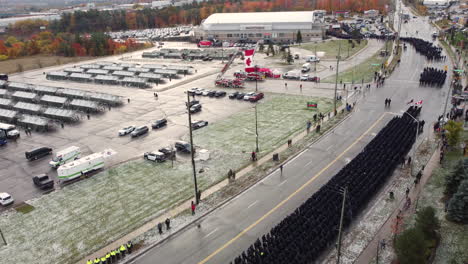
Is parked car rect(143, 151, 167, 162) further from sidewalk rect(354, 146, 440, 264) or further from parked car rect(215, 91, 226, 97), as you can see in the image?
parked car rect(215, 91, 226, 97)

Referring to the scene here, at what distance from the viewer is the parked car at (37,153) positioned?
42.7 m

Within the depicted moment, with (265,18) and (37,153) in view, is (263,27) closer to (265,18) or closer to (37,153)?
(265,18)

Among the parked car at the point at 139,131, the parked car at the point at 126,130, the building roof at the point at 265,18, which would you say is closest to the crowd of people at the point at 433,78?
the parked car at the point at 139,131

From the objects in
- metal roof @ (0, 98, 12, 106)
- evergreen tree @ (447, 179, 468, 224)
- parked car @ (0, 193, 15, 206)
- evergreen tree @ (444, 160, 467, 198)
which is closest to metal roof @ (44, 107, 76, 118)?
metal roof @ (0, 98, 12, 106)

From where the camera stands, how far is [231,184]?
34812mm

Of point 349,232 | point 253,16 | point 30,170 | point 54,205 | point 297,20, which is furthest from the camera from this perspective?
point 253,16

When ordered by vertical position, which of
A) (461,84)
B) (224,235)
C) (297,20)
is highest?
(297,20)

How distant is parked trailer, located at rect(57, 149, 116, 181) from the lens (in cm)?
3652

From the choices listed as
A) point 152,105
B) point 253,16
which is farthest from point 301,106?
point 253,16

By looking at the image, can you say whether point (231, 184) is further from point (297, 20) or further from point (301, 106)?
point (297, 20)

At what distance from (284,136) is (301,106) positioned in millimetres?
13157

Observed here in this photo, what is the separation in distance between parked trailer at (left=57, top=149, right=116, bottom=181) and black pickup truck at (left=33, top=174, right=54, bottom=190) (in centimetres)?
109

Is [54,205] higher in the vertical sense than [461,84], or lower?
lower

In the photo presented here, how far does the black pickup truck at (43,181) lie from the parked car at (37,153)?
7.97 m
